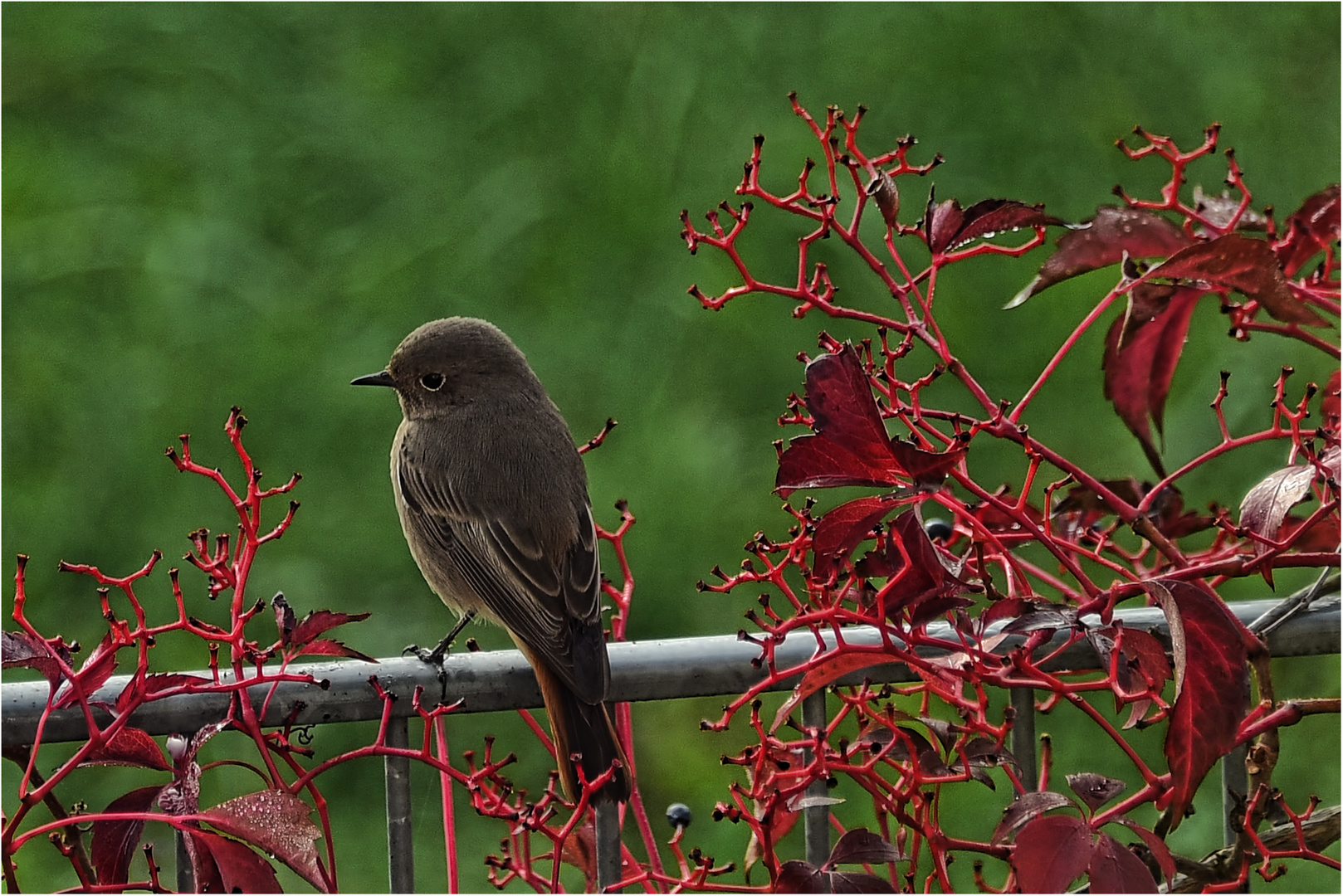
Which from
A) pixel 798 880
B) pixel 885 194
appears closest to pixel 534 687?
pixel 798 880

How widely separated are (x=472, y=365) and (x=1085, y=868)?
1.81 m

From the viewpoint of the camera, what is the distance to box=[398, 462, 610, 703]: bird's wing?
231cm

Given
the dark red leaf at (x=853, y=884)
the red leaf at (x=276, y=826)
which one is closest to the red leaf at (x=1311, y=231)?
the dark red leaf at (x=853, y=884)

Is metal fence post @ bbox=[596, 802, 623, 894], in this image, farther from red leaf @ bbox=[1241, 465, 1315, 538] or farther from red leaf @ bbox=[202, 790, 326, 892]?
red leaf @ bbox=[1241, 465, 1315, 538]

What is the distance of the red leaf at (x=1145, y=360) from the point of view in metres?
1.98

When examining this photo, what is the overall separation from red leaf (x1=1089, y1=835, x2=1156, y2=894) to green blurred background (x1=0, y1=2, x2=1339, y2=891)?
2.70m

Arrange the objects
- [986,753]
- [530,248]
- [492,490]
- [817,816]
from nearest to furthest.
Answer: [986,753] < [817,816] < [492,490] < [530,248]

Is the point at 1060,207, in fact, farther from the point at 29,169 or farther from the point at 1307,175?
the point at 29,169

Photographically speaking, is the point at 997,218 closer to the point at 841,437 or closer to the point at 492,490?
the point at 841,437

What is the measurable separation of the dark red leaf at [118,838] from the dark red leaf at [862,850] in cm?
71

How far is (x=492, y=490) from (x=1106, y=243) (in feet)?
4.49

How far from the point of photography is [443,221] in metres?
5.46

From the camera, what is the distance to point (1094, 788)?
175 centimetres

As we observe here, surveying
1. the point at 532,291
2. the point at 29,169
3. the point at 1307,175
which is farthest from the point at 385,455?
the point at 1307,175
